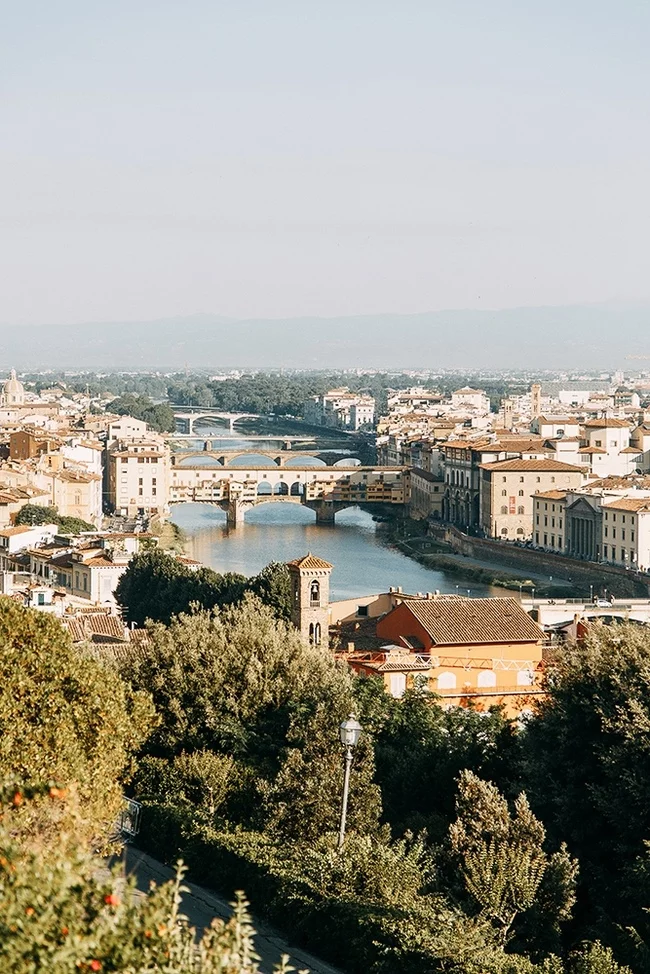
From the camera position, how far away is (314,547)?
106 feet

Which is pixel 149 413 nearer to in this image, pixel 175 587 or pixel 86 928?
pixel 175 587

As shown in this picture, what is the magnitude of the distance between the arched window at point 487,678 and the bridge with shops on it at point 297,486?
29.2 metres

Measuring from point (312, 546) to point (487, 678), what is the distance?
874 inches

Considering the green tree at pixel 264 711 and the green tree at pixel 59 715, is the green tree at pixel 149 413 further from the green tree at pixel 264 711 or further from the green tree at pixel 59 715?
the green tree at pixel 59 715

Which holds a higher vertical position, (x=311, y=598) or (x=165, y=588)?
(x=311, y=598)

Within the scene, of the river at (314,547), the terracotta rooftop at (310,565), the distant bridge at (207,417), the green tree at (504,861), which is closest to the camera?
the green tree at (504,861)

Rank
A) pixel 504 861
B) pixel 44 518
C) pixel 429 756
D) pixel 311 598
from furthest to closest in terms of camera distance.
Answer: pixel 44 518 → pixel 311 598 → pixel 429 756 → pixel 504 861

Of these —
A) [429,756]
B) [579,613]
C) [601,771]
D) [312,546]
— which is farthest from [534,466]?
[601,771]

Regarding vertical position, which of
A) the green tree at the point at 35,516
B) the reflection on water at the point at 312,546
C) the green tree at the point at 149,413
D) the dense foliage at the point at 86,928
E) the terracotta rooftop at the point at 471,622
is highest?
the dense foliage at the point at 86,928

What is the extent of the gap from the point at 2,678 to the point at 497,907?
191 centimetres

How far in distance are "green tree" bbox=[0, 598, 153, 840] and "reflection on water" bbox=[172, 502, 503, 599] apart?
15.9m

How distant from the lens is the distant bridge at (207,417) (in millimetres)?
74812

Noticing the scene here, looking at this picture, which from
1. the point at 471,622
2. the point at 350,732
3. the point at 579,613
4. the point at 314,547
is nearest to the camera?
the point at 350,732

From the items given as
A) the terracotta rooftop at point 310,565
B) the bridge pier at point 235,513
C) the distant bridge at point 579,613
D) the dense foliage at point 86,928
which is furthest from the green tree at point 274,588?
the bridge pier at point 235,513
